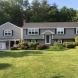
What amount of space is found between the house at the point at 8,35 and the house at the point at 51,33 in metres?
3.37

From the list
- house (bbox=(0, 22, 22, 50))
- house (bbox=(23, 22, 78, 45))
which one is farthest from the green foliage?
house (bbox=(23, 22, 78, 45))

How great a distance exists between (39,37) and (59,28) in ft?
17.8

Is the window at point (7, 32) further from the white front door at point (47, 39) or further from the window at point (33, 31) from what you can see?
the white front door at point (47, 39)

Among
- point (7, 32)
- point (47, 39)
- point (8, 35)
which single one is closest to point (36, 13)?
point (7, 32)

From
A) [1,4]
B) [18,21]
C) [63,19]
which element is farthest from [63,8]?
[1,4]

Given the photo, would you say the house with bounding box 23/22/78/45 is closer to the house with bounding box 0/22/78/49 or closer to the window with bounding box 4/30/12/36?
the house with bounding box 0/22/78/49

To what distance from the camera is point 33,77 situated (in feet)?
46.0

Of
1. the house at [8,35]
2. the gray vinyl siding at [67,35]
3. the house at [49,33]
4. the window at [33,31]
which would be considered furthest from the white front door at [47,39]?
the house at [8,35]

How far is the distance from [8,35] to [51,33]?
11.5 metres

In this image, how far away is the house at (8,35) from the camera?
52938 millimetres

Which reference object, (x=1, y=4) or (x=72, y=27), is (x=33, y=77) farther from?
(x=1, y=4)

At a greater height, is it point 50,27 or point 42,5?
point 42,5

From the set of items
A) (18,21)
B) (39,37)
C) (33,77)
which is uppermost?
(18,21)

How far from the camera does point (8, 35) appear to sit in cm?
5312
